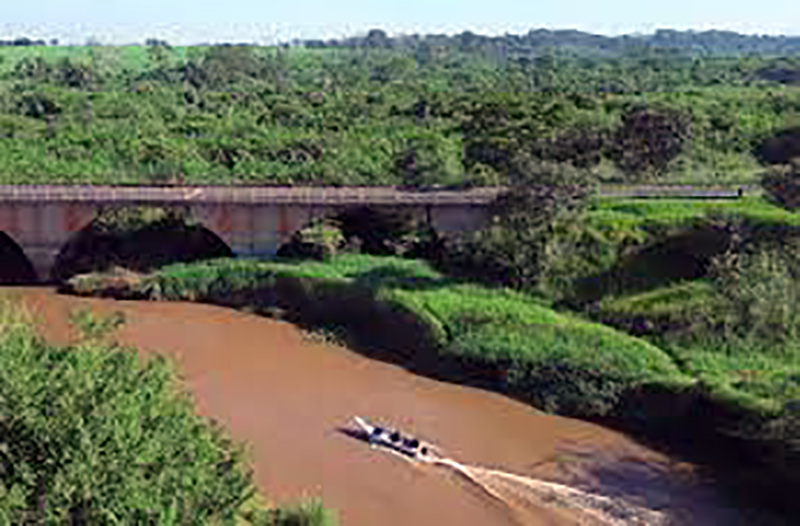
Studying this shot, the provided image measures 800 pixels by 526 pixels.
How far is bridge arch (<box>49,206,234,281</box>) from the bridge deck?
0.93 meters

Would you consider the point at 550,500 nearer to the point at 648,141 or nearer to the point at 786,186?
the point at 786,186

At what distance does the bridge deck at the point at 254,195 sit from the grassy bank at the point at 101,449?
25.8 metres

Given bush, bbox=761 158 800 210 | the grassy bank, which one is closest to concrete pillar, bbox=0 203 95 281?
the grassy bank

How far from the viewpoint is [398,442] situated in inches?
1125

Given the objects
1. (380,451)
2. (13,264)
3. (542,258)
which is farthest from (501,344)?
(13,264)

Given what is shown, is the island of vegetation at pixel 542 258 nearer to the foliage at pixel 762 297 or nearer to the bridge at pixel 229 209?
the foliage at pixel 762 297

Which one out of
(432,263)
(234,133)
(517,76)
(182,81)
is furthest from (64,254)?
(517,76)

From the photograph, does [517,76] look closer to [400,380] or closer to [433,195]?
[433,195]

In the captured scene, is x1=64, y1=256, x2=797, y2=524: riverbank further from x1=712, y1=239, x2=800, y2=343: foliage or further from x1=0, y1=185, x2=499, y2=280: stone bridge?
x1=712, y1=239, x2=800, y2=343: foliage

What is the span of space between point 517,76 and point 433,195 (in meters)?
80.7

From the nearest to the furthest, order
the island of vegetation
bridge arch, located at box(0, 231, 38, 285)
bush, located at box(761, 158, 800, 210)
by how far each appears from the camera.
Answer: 1. the island of vegetation
2. bush, located at box(761, 158, 800, 210)
3. bridge arch, located at box(0, 231, 38, 285)

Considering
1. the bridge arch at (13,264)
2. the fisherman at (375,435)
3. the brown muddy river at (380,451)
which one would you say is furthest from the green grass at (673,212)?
the bridge arch at (13,264)

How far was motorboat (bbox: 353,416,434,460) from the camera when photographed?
92.8 feet

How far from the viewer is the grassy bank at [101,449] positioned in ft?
51.8
